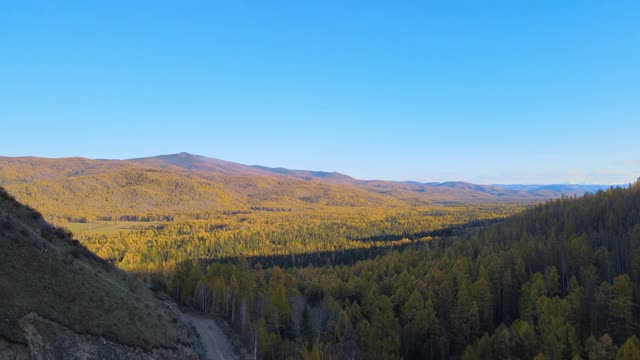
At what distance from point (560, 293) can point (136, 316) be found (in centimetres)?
8507

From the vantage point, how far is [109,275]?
4775 cm

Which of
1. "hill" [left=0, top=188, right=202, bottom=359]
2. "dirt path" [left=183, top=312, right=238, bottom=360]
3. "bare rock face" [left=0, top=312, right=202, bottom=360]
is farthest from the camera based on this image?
"dirt path" [left=183, top=312, right=238, bottom=360]

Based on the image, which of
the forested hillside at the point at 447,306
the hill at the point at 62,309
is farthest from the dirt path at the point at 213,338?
the hill at the point at 62,309

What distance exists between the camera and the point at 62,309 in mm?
31828

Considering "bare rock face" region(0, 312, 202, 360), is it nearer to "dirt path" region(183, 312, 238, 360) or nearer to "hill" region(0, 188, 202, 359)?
"hill" region(0, 188, 202, 359)

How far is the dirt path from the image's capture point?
5456 cm

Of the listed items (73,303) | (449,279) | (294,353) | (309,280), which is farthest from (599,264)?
(73,303)

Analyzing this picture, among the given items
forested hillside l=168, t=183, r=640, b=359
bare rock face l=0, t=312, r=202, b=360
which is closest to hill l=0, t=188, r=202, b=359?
bare rock face l=0, t=312, r=202, b=360

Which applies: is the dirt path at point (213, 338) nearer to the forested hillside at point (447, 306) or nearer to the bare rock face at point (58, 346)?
the forested hillside at point (447, 306)

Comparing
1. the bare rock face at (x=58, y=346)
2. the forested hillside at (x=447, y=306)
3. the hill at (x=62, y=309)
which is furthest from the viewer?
the forested hillside at (x=447, y=306)

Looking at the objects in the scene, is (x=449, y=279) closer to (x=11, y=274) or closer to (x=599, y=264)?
(x=599, y=264)

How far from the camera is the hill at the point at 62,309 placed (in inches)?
1089

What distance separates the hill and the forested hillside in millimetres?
20425

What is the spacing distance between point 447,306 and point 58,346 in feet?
219
